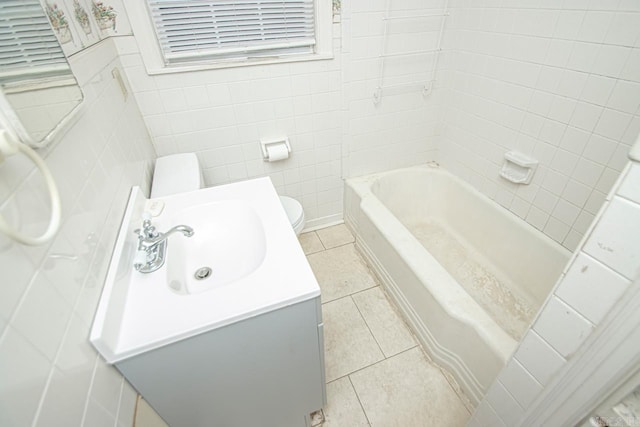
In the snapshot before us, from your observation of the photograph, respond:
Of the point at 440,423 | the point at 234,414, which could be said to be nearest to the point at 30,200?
the point at 234,414

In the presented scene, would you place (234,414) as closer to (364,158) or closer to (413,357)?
(413,357)

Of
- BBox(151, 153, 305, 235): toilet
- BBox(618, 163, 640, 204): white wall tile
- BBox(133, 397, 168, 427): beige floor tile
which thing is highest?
BBox(618, 163, 640, 204): white wall tile

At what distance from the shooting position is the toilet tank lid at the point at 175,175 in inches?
51.1

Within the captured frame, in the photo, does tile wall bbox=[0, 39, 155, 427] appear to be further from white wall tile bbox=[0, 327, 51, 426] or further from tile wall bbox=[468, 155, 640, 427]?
tile wall bbox=[468, 155, 640, 427]

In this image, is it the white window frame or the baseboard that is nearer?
the white window frame

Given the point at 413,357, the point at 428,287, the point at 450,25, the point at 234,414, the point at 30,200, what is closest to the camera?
the point at 30,200

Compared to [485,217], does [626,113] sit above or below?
above

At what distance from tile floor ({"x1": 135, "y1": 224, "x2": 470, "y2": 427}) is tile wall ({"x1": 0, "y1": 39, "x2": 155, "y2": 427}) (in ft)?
3.06

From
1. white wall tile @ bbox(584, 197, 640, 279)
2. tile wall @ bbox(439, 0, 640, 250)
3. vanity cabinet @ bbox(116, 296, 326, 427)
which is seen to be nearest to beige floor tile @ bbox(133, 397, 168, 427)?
vanity cabinet @ bbox(116, 296, 326, 427)

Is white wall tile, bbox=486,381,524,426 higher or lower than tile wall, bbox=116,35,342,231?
lower

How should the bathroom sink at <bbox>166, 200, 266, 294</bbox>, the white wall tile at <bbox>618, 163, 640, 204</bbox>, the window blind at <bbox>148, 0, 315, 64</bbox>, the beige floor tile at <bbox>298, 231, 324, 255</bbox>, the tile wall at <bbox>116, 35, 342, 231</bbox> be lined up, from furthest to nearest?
the beige floor tile at <bbox>298, 231, 324, 255</bbox> < the tile wall at <bbox>116, 35, 342, 231</bbox> < the window blind at <bbox>148, 0, 315, 64</bbox> < the bathroom sink at <bbox>166, 200, 266, 294</bbox> < the white wall tile at <bbox>618, 163, 640, 204</bbox>

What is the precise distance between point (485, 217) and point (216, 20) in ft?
6.15

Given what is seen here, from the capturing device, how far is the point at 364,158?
6.73 ft

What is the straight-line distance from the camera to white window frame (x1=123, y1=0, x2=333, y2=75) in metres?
1.29
